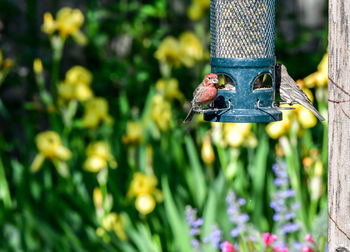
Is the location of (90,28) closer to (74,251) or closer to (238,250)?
(74,251)

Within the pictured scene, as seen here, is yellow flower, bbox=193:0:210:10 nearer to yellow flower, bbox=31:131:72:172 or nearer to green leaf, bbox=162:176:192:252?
yellow flower, bbox=31:131:72:172

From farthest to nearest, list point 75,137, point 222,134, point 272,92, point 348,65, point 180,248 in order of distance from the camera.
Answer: point 75,137 → point 222,134 → point 180,248 → point 272,92 → point 348,65

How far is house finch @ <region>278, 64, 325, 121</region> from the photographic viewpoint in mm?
2375

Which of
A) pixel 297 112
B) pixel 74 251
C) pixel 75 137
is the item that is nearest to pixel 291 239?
pixel 297 112

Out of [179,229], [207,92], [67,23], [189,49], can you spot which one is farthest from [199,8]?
[207,92]

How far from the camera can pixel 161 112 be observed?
13.1 feet

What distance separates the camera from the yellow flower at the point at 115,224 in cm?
347

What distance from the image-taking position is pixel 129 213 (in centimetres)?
350

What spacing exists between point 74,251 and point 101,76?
206 cm

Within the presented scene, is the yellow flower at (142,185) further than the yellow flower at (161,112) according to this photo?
No

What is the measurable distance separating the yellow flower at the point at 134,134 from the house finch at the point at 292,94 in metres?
1.41

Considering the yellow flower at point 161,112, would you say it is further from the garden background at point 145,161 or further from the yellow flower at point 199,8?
the yellow flower at point 199,8

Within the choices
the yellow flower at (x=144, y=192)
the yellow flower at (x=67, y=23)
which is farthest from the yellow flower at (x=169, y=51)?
the yellow flower at (x=144, y=192)

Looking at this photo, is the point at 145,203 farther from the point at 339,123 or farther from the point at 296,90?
the point at 339,123
